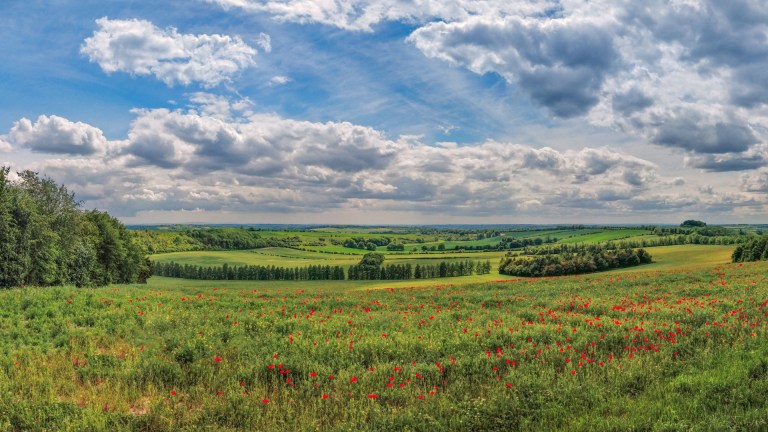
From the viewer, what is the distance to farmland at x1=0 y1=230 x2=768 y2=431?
7906 mm

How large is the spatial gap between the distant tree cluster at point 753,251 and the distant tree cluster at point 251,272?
85735 mm

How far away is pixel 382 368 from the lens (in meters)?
10.1

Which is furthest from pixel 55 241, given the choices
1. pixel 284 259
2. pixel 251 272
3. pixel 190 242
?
pixel 190 242

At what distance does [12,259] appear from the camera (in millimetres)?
43031

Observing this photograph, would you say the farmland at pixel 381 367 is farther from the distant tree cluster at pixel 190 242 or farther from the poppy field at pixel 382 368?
the distant tree cluster at pixel 190 242

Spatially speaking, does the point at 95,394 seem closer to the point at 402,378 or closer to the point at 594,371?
the point at 402,378

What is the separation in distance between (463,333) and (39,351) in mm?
12361

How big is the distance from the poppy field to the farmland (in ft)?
0.15

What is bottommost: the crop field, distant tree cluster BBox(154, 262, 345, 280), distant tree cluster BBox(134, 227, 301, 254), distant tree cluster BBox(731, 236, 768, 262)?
distant tree cluster BBox(154, 262, 345, 280)

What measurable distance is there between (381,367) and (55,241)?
5903 centimetres

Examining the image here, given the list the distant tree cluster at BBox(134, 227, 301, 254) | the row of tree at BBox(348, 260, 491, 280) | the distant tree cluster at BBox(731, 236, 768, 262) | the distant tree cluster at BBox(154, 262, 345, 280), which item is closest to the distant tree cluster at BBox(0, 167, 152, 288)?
the distant tree cluster at BBox(154, 262, 345, 280)

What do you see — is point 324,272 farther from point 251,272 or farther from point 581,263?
point 581,263

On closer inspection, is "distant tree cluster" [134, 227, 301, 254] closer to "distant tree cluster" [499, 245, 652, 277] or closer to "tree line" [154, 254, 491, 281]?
"tree line" [154, 254, 491, 281]

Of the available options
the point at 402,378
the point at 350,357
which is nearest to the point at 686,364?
the point at 402,378
